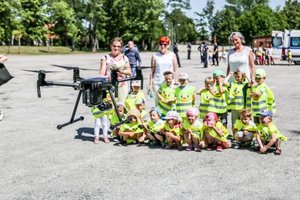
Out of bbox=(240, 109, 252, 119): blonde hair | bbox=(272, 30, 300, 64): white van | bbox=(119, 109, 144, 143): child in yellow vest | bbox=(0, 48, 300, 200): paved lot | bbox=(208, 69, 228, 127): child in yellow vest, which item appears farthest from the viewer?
bbox=(272, 30, 300, 64): white van

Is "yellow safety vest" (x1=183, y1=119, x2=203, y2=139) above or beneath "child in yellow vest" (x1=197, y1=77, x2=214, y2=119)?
beneath

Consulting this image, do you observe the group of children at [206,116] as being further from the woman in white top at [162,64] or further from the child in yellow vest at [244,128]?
the woman in white top at [162,64]

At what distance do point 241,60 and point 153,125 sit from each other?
6.08 feet

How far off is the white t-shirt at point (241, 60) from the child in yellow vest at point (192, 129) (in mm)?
1179

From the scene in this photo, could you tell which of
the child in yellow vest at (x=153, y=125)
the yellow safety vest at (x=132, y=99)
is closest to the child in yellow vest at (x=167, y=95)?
the child in yellow vest at (x=153, y=125)

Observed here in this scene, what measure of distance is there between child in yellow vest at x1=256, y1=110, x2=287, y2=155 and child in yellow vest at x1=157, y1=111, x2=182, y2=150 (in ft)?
4.10

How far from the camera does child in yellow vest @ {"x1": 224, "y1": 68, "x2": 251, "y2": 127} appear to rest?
7.34 m

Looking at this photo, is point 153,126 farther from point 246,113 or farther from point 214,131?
point 246,113

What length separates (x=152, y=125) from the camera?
7.36 metres

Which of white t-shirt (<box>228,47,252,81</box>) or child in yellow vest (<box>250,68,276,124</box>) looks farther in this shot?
white t-shirt (<box>228,47,252,81</box>)

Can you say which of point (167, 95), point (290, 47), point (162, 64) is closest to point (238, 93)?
point (167, 95)

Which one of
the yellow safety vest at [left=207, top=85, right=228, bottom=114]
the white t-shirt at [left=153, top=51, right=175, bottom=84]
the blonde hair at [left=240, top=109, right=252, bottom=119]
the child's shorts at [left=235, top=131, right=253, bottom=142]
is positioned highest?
the white t-shirt at [left=153, top=51, right=175, bottom=84]

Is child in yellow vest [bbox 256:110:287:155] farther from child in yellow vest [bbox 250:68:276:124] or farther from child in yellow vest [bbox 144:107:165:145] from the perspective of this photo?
child in yellow vest [bbox 144:107:165:145]

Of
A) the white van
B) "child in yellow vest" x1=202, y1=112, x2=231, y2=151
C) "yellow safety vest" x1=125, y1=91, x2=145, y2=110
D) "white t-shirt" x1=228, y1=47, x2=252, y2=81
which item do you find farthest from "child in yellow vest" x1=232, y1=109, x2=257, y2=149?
the white van
